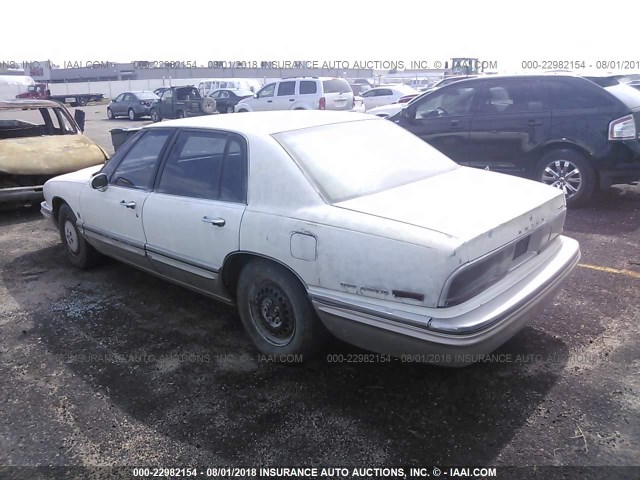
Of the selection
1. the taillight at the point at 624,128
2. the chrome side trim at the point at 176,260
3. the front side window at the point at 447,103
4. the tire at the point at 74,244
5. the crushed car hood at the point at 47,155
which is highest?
the front side window at the point at 447,103

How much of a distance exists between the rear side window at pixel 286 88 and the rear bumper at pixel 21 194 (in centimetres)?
1231

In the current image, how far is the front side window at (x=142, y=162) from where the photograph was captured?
4.07 meters

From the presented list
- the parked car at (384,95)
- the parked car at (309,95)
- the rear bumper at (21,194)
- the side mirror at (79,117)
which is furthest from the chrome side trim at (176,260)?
the parked car at (384,95)

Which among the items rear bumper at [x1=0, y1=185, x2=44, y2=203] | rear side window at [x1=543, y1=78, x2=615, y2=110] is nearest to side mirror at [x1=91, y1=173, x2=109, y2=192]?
rear bumper at [x1=0, y1=185, x2=44, y2=203]

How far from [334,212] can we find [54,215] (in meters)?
3.76

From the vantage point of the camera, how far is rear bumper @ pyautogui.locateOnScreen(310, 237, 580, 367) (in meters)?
2.53

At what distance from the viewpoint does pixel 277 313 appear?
326cm

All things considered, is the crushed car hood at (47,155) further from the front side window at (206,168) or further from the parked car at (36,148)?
the front side window at (206,168)

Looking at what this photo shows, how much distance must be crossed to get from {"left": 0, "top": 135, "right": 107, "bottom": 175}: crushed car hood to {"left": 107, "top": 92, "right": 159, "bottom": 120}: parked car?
19.2 metres

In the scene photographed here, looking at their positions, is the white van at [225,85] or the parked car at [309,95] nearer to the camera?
the parked car at [309,95]

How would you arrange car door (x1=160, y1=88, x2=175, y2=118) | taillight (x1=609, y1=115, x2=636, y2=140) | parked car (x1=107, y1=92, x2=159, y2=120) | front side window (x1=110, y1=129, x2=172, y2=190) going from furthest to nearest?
parked car (x1=107, y1=92, x2=159, y2=120) < car door (x1=160, y1=88, x2=175, y2=118) < taillight (x1=609, y1=115, x2=636, y2=140) < front side window (x1=110, y1=129, x2=172, y2=190)

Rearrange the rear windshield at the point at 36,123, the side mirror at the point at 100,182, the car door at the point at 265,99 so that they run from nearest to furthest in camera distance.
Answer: the side mirror at the point at 100,182 < the rear windshield at the point at 36,123 < the car door at the point at 265,99

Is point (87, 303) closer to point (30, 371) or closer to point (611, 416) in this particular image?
point (30, 371)

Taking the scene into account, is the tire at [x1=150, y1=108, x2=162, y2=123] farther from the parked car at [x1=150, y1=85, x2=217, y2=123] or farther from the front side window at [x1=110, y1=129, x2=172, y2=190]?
the front side window at [x1=110, y1=129, x2=172, y2=190]
